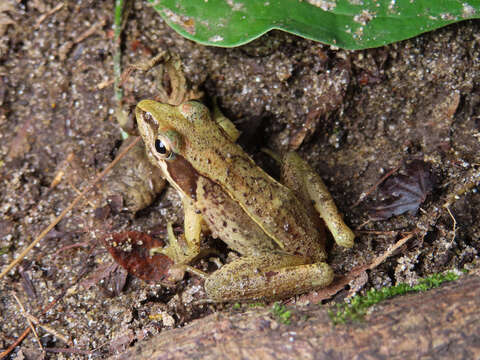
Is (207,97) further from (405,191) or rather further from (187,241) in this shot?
(405,191)

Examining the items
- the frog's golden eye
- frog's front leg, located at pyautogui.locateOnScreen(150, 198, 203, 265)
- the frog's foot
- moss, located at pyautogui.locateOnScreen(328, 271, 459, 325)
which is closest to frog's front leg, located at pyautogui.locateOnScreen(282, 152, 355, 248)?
the frog's foot

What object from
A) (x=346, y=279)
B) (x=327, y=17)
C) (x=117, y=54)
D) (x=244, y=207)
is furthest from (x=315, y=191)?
(x=117, y=54)

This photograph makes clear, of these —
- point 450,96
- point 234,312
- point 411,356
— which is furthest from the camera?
point 450,96

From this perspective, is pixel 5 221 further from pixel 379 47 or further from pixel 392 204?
pixel 379 47

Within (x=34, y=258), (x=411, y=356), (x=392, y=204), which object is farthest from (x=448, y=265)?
(x=34, y=258)

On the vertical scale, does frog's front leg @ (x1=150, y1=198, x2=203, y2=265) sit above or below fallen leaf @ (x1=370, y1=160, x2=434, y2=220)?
below

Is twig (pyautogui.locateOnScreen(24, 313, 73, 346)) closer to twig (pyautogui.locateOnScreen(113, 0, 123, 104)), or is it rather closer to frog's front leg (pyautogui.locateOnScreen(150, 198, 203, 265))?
frog's front leg (pyautogui.locateOnScreen(150, 198, 203, 265))
